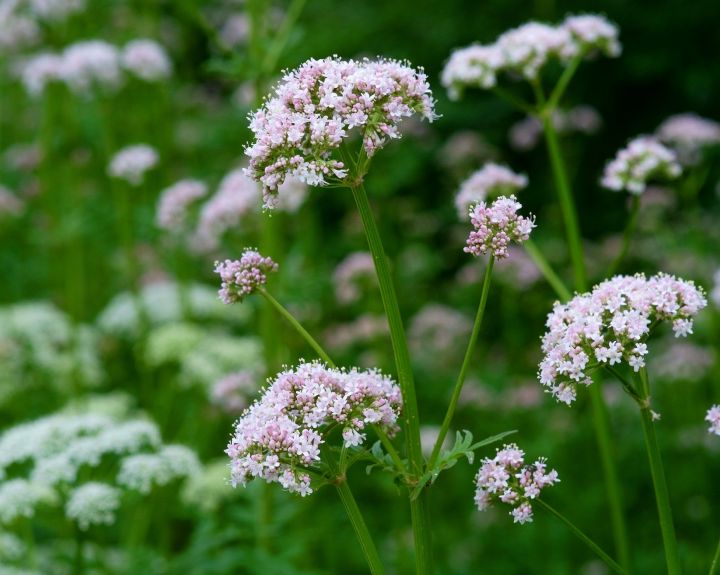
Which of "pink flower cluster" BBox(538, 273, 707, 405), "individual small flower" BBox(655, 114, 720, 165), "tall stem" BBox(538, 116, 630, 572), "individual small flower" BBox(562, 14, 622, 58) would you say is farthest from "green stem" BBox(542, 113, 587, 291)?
"pink flower cluster" BBox(538, 273, 707, 405)

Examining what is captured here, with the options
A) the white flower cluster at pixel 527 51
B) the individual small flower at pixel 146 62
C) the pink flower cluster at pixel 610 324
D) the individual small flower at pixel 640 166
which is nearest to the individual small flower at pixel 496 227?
the pink flower cluster at pixel 610 324

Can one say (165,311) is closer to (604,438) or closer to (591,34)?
(591,34)

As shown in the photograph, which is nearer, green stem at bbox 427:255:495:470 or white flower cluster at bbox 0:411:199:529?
green stem at bbox 427:255:495:470

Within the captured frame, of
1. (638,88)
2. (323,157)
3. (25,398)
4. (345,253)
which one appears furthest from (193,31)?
→ (323,157)

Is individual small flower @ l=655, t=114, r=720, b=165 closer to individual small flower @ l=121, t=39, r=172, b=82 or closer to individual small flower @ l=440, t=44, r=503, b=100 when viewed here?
individual small flower @ l=440, t=44, r=503, b=100

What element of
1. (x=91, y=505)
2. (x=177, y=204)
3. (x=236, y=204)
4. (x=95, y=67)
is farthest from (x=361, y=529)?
(x=95, y=67)

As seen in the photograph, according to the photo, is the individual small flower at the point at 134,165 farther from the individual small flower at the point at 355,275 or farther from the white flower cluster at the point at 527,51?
the white flower cluster at the point at 527,51

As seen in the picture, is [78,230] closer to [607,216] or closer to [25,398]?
[25,398]
